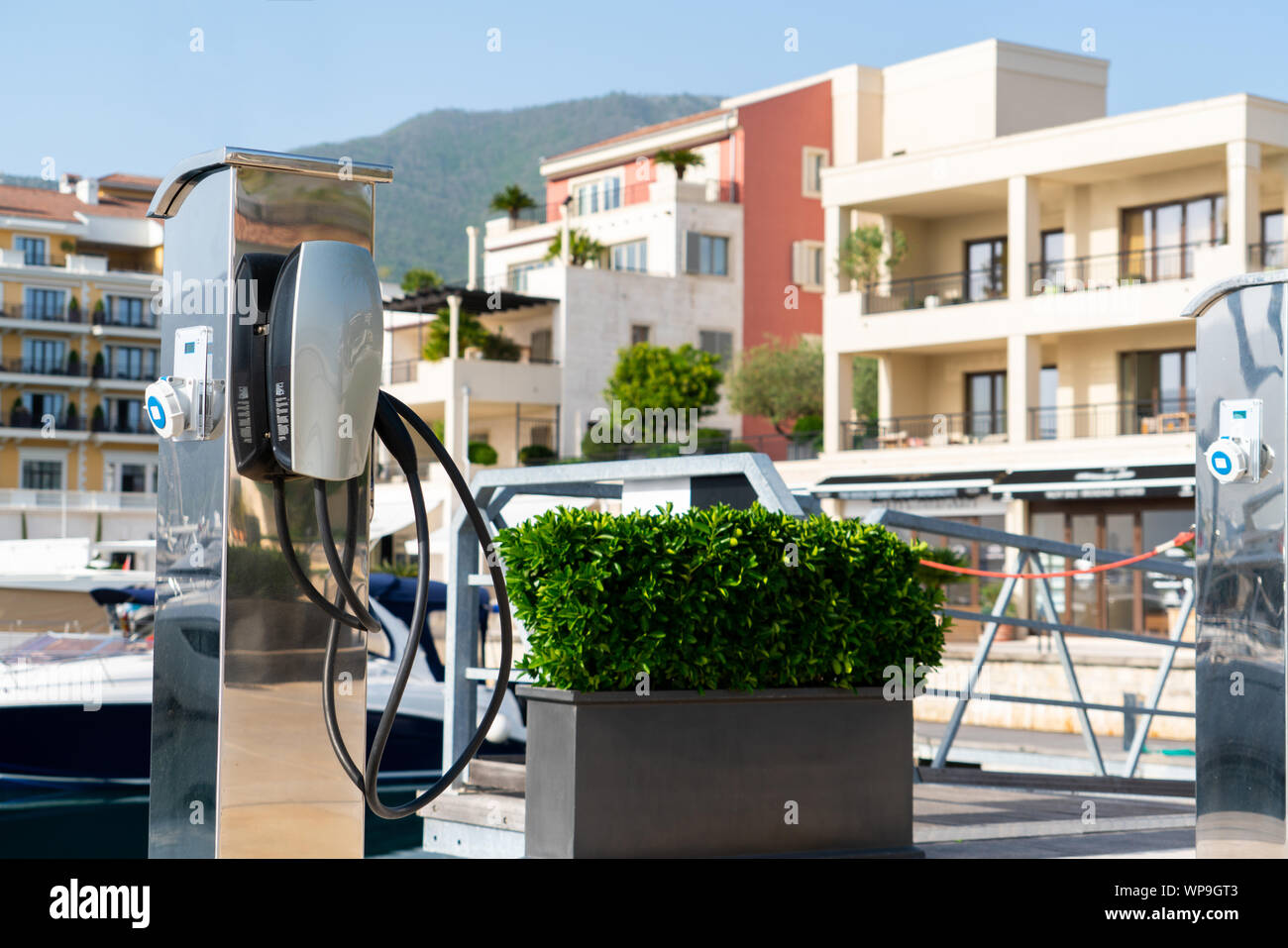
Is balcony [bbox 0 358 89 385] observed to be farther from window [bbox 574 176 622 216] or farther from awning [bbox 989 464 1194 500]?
awning [bbox 989 464 1194 500]

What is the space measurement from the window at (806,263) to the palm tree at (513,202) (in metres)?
11.3

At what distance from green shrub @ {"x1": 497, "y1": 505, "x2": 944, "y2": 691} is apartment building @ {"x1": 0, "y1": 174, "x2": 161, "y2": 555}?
74.2m

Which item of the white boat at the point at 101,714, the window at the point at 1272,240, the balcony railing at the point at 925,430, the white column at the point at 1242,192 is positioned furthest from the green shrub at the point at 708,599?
the balcony railing at the point at 925,430

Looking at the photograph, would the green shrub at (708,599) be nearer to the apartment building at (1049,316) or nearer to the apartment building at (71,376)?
the apartment building at (1049,316)

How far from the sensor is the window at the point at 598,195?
179ft

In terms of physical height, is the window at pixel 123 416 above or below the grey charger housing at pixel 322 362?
above

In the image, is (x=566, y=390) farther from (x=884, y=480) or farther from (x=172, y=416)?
(x=172, y=416)

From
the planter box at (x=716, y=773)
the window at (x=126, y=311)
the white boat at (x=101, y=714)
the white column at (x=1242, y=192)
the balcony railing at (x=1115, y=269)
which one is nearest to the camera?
the planter box at (x=716, y=773)

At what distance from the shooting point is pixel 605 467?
291 inches

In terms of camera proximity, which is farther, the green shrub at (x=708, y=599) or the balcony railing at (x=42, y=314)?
the balcony railing at (x=42, y=314)

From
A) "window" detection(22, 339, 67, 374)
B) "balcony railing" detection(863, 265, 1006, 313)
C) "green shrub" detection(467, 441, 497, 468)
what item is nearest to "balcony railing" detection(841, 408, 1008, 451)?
"balcony railing" detection(863, 265, 1006, 313)

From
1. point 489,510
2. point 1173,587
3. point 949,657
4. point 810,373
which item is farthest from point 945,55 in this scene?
point 489,510
